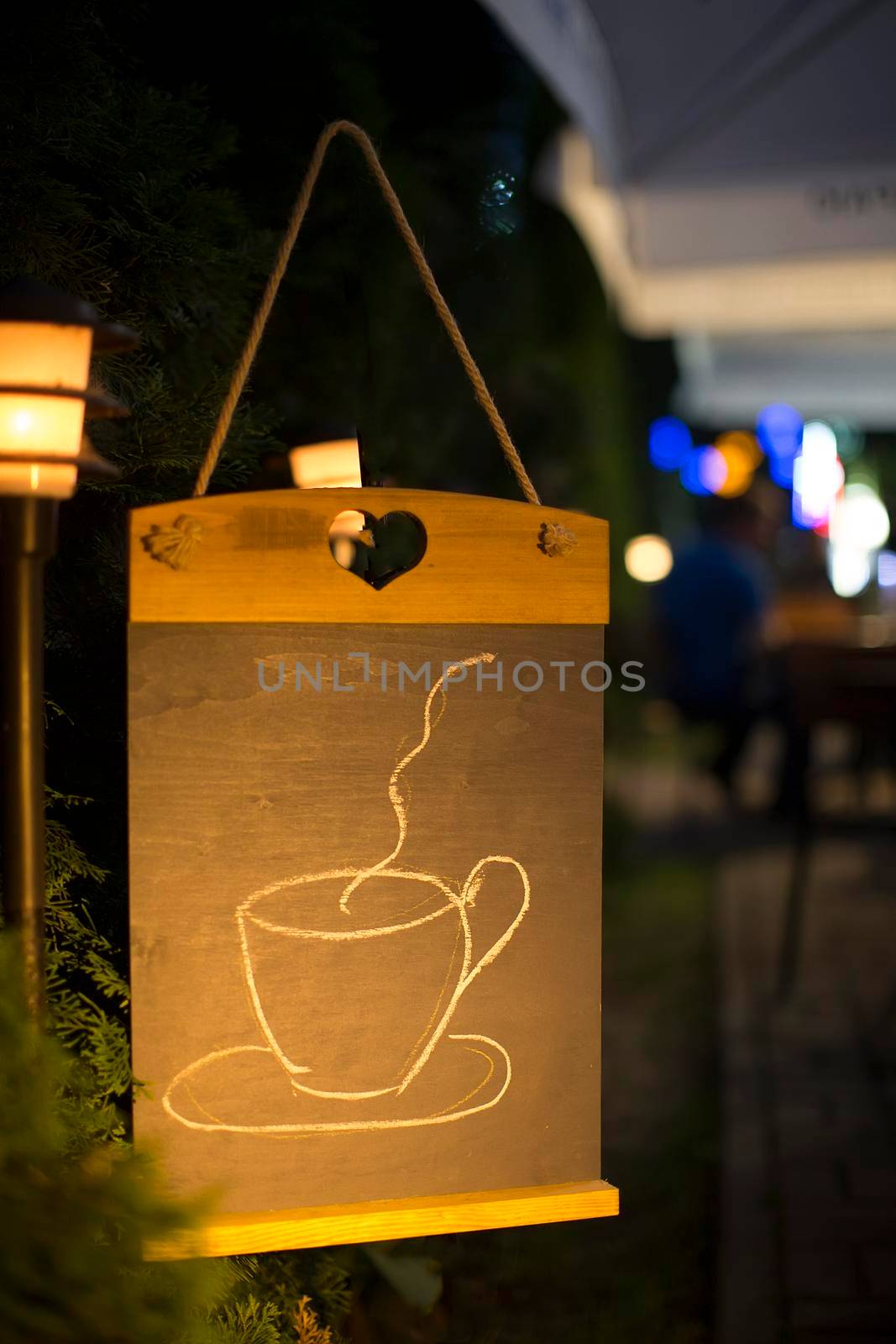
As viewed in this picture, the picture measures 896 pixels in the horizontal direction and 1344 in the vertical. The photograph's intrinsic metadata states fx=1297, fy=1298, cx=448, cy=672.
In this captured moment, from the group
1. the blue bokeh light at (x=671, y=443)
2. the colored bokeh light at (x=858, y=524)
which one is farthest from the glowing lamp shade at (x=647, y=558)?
the colored bokeh light at (x=858, y=524)

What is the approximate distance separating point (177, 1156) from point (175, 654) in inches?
17.3

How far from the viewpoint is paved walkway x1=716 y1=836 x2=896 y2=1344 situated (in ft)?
7.55

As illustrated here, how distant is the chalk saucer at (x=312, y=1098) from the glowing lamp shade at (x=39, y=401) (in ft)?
1.72

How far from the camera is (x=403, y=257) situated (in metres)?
2.43

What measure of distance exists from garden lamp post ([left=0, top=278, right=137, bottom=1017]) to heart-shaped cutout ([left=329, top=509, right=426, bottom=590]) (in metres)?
0.24

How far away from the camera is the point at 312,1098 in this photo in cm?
117

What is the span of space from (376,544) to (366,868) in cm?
54

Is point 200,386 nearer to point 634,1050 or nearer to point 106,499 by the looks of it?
point 106,499

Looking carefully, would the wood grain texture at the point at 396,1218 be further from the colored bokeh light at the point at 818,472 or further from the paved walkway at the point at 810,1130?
the colored bokeh light at the point at 818,472

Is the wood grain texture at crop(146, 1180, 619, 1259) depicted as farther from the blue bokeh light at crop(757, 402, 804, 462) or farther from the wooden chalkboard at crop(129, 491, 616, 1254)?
the blue bokeh light at crop(757, 402, 804, 462)

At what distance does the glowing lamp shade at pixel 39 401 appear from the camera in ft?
3.33

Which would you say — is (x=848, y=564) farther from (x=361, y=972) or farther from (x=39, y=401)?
(x=39, y=401)

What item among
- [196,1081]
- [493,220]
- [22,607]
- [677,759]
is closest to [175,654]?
[22,607]

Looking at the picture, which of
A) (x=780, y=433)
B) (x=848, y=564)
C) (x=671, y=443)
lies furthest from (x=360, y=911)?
(x=780, y=433)
